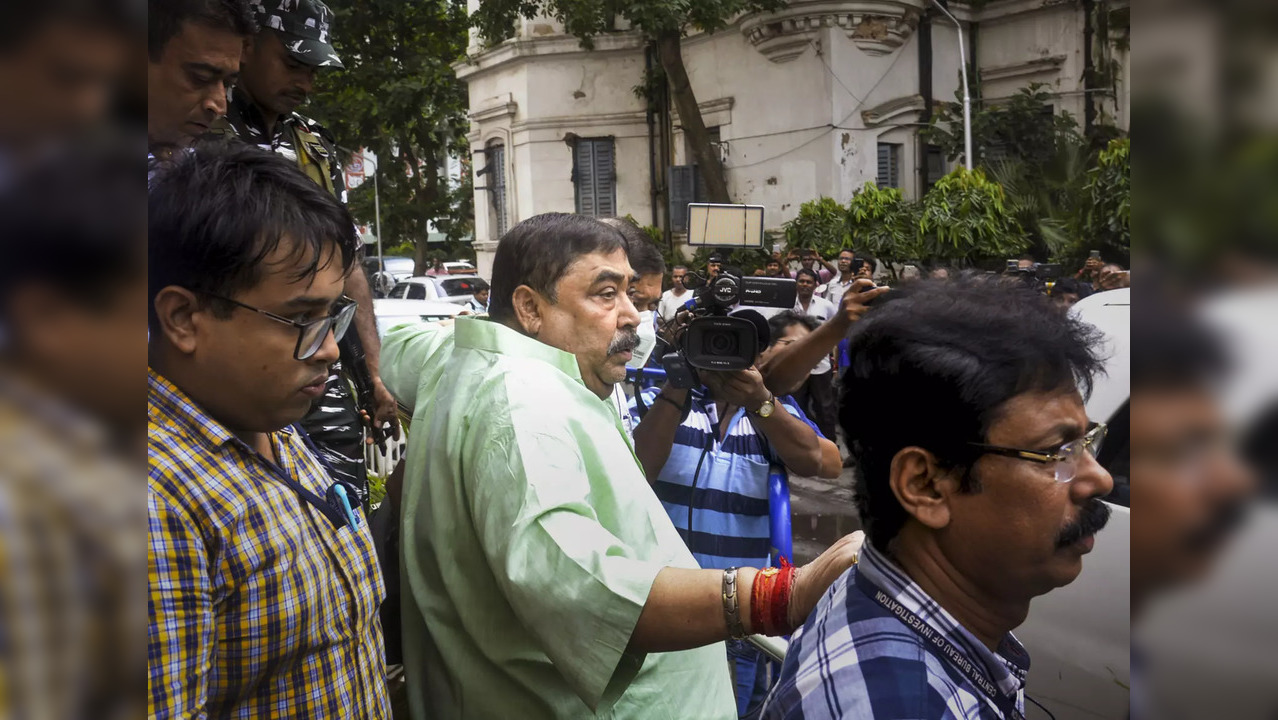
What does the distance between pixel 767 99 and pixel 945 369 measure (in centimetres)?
1042

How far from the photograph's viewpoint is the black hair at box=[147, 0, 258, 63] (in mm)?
1555

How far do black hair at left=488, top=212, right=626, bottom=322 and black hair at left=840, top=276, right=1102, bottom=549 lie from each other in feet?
2.67

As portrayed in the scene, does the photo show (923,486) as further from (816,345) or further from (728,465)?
(728,465)

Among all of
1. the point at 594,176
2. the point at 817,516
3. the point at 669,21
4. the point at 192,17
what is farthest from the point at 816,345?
the point at 594,176

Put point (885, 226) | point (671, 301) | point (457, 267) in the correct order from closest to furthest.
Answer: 1. point (885, 226)
2. point (671, 301)
3. point (457, 267)

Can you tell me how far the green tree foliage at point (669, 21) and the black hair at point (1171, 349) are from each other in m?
7.76

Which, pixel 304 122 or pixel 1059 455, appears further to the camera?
pixel 304 122

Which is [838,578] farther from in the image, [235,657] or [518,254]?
[518,254]

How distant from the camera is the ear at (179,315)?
4.22ft

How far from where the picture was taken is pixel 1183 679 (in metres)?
0.62

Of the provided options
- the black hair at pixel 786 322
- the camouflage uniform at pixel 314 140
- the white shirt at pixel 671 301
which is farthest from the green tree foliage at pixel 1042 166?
the white shirt at pixel 671 301

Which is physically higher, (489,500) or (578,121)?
(578,121)

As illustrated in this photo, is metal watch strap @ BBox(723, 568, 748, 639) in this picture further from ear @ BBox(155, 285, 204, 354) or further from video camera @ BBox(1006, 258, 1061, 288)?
ear @ BBox(155, 285, 204, 354)

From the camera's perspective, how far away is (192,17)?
5.62 feet
